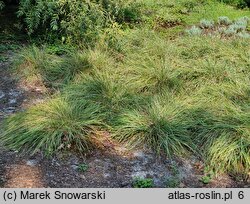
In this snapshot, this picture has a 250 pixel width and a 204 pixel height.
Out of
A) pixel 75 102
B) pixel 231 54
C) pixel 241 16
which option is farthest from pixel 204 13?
pixel 75 102

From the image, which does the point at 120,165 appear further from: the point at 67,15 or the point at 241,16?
the point at 241,16

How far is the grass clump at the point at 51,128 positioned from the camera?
3.98 meters

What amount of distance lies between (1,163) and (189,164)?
169 cm

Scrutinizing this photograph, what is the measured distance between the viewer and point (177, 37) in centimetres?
686

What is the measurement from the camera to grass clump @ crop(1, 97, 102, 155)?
3.98m

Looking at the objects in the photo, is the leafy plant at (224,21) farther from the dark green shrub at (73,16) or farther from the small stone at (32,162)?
the small stone at (32,162)

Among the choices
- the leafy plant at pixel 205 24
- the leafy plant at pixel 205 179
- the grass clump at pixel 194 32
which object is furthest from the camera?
the leafy plant at pixel 205 24

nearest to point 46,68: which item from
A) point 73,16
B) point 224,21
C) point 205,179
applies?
point 73,16

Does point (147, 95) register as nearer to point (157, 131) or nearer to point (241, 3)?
point (157, 131)

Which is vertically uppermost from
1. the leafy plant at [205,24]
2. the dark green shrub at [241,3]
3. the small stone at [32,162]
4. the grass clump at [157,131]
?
the dark green shrub at [241,3]

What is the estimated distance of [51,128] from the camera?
13.4 feet

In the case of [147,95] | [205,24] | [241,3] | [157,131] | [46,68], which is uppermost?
[241,3]

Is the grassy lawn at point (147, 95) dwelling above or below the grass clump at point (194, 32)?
below

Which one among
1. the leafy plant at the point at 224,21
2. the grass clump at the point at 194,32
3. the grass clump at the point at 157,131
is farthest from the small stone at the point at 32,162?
the leafy plant at the point at 224,21
